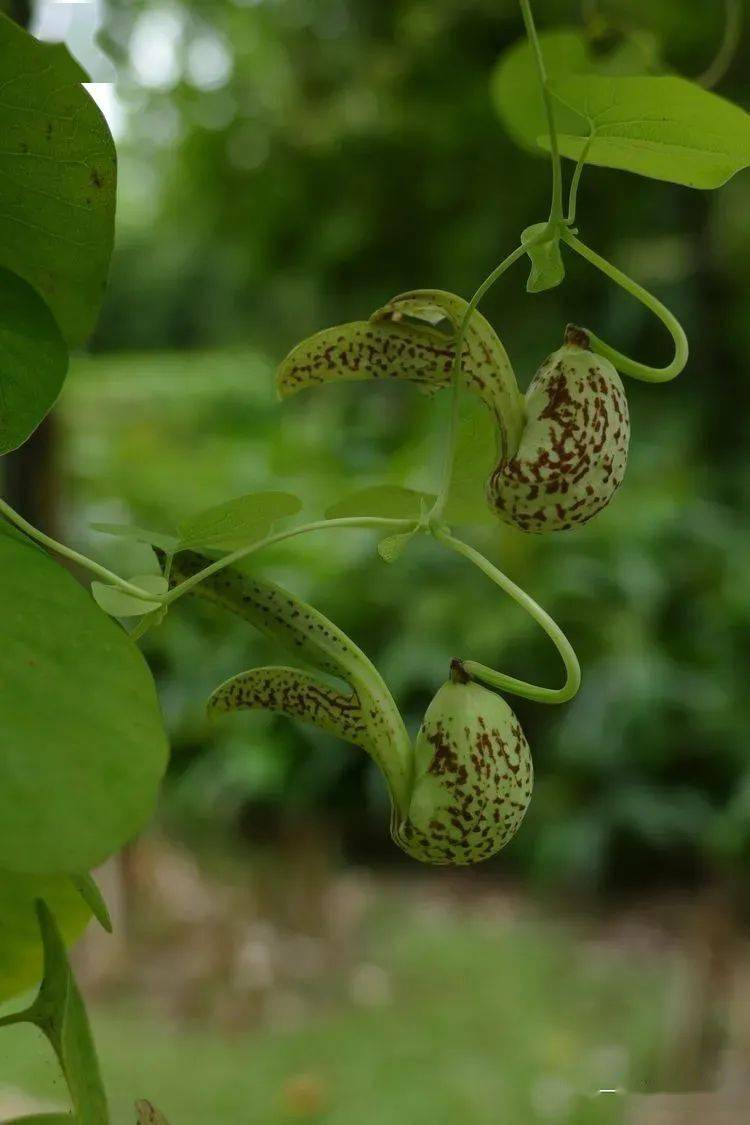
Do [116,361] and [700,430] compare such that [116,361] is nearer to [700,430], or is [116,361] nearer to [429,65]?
[429,65]

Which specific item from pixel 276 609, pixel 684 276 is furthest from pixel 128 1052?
pixel 684 276

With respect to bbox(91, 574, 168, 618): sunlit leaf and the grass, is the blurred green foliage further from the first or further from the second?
bbox(91, 574, 168, 618): sunlit leaf

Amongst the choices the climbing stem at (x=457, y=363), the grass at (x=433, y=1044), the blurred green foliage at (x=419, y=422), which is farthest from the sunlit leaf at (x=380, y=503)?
the blurred green foliage at (x=419, y=422)

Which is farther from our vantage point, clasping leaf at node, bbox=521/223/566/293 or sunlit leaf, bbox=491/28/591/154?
sunlit leaf, bbox=491/28/591/154

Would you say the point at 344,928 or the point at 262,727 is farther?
the point at 262,727

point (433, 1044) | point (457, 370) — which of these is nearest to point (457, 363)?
point (457, 370)

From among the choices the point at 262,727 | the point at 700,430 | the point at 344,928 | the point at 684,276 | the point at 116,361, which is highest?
the point at 684,276

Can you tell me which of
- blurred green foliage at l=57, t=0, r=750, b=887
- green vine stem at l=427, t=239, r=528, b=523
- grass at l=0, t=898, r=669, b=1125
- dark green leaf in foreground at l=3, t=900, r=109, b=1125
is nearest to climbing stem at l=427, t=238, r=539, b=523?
green vine stem at l=427, t=239, r=528, b=523
